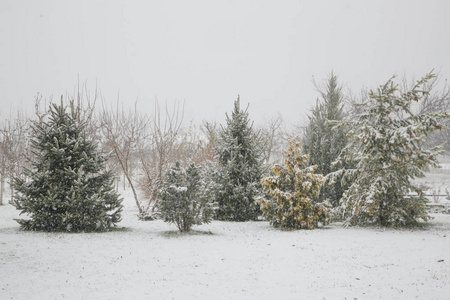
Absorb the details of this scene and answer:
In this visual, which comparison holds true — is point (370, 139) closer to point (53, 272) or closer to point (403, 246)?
point (403, 246)

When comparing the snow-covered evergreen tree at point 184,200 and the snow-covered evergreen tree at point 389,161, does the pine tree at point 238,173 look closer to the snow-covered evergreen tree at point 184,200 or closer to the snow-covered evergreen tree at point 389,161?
the snow-covered evergreen tree at point 184,200

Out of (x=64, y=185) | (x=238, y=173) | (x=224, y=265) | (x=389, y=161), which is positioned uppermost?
(x=389, y=161)

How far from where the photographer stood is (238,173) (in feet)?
48.2

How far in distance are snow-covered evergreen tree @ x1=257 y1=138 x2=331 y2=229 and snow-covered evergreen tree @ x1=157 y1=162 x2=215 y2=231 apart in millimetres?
2505

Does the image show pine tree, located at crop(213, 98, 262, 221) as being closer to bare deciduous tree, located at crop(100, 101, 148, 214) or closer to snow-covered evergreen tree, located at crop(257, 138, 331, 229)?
snow-covered evergreen tree, located at crop(257, 138, 331, 229)

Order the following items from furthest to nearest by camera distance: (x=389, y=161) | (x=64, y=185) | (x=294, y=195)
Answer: (x=294, y=195)
(x=389, y=161)
(x=64, y=185)

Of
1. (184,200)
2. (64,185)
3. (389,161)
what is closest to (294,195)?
(389,161)

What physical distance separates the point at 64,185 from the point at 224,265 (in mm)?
6343

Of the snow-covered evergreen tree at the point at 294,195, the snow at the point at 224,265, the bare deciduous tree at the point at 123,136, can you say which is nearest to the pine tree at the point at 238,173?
the snow-covered evergreen tree at the point at 294,195

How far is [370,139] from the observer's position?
11352 millimetres

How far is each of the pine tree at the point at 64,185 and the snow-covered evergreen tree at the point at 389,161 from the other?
8889 millimetres

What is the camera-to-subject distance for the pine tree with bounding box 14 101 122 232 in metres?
10.0

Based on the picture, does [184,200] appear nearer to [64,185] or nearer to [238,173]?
[64,185]

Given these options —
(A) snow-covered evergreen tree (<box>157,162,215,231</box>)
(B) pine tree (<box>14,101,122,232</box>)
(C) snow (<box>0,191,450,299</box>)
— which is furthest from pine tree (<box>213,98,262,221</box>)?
(B) pine tree (<box>14,101,122,232</box>)
